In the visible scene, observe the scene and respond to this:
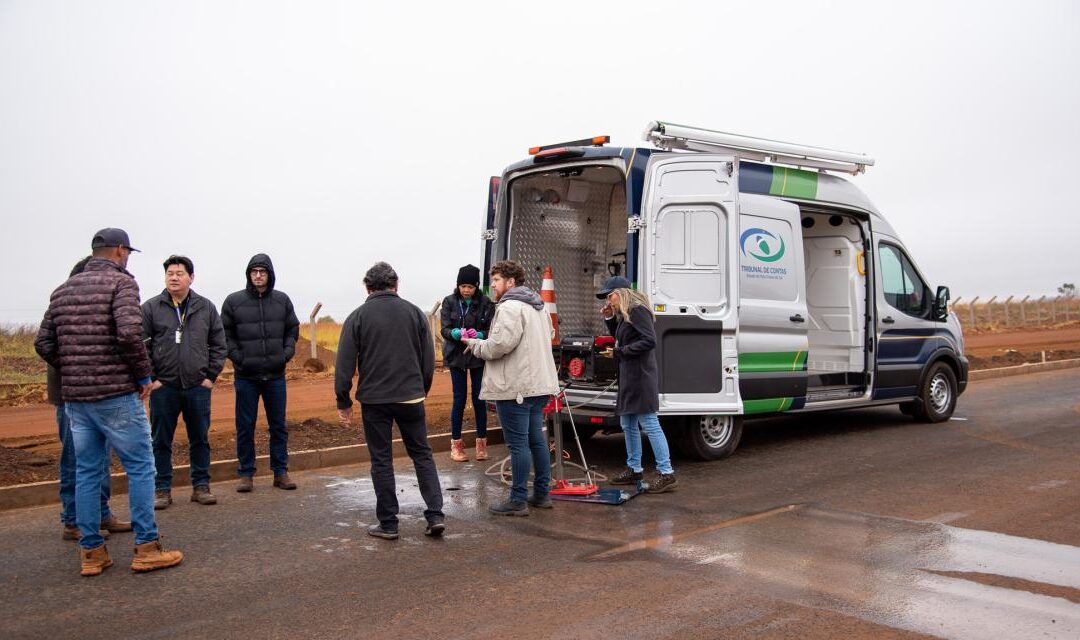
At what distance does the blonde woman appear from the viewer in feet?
24.6

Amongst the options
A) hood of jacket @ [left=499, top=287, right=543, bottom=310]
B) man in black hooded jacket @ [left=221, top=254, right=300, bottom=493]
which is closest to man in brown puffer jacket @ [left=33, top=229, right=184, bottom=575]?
man in black hooded jacket @ [left=221, top=254, right=300, bottom=493]

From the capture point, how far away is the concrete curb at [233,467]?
7090mm

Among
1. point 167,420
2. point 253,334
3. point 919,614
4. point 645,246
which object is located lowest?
point 919,614

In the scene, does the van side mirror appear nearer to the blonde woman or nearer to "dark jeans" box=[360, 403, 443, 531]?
the blonde woman

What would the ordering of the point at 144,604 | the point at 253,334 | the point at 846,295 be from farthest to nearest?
the point at 846,295 → the point at 253,334 → the point at 144,604

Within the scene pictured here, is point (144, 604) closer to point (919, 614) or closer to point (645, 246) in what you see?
point (919, 614)

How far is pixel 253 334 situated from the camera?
24.9ft

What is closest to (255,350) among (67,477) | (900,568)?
(67,477)

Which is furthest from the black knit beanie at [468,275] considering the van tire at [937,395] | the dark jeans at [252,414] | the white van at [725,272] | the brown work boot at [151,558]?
the van tire at [937,395]

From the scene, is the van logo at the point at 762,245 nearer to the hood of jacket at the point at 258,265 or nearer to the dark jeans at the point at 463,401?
the dark jeans at the point at 463,401

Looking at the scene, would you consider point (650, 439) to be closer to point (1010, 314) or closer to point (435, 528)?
point (435, 528)

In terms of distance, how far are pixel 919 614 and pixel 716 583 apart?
3.42 feet

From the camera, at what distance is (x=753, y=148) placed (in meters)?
9.26

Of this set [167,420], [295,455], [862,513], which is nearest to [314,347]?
[295,455]
